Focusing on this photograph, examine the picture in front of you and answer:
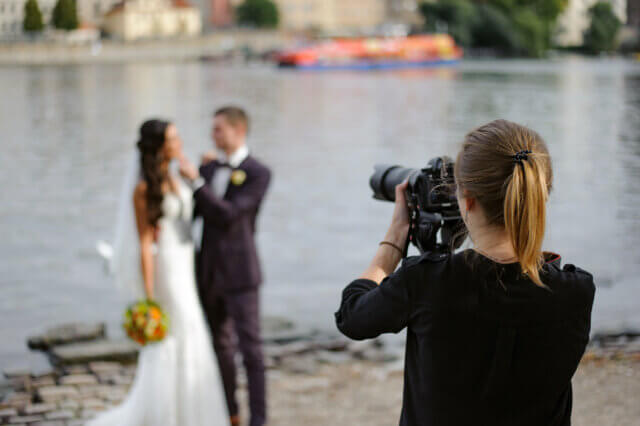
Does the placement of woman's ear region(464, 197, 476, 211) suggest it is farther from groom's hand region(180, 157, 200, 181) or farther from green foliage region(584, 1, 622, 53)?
green foliage region(584, 1, 622, 53)

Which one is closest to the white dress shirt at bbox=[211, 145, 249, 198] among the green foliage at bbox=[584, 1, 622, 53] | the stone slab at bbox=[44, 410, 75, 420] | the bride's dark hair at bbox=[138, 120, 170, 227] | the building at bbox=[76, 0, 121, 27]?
the bride's dark hair at bbox=[138, 120, 170, 227]

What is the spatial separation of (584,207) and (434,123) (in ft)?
55.6

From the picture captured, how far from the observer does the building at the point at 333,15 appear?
118188mm

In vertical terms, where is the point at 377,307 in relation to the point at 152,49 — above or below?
above

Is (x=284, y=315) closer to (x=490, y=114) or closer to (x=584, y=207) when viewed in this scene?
Answer: (x=584, y=207)

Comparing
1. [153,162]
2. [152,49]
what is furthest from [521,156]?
[152,49]

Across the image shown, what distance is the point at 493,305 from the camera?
171 cm

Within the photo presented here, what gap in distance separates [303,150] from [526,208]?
2189cm

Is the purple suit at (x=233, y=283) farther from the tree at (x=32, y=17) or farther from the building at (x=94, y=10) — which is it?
the building at (x=94, y=10)

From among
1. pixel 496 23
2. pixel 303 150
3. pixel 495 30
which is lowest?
pixel 303 150

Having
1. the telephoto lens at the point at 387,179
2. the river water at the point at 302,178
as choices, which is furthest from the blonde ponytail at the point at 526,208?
the river water at the point at 302,178

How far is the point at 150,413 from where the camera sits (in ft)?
13.8

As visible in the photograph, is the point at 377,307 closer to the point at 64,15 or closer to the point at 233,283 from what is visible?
the point at 233,283

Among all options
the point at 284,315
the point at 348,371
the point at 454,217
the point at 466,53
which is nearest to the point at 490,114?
the point at 284,315
